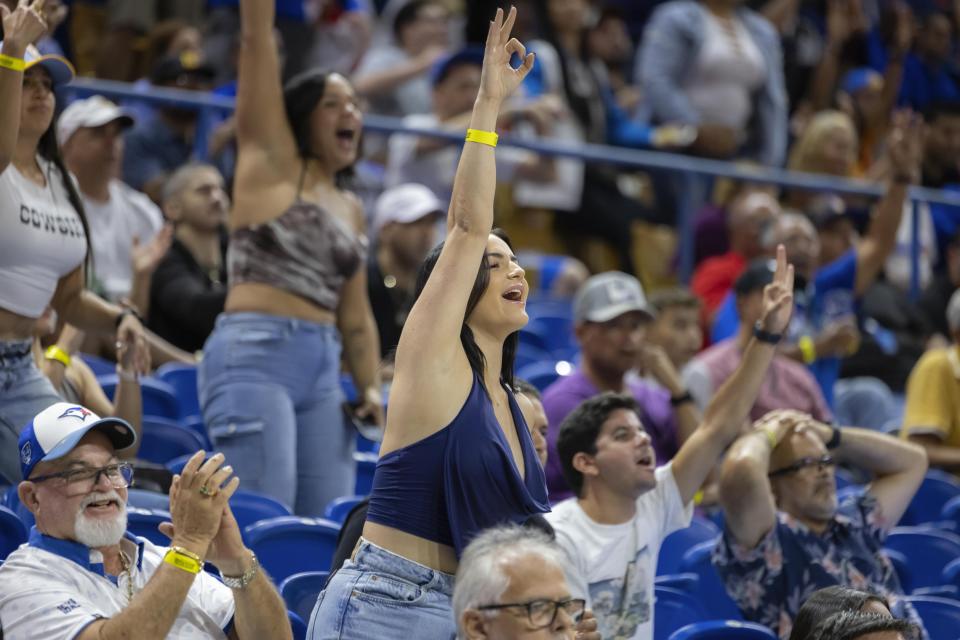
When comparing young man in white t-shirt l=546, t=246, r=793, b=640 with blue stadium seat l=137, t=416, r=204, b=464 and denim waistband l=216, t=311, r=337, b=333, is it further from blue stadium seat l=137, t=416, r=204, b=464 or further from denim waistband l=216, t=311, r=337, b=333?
blue stadium seat l=137, t=416, r=204, b=464

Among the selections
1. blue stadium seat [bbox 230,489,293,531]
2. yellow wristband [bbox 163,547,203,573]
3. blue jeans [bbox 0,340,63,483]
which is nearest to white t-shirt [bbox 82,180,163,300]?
blue stadium seat [bbox 230,489,293,531]

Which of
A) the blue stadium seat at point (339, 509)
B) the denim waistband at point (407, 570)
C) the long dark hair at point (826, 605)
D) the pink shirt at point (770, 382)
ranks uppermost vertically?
the denim waistband at point (407, 570)

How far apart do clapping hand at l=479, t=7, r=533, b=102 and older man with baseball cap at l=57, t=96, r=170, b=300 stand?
2.59 m

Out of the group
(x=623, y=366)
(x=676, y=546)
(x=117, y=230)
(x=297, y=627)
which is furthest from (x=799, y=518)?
(x=117, y=230)

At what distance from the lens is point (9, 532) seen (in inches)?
139

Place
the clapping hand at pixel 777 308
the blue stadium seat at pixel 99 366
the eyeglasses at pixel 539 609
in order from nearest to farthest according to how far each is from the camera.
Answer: the eyeglasses at pixel 539 609
the clapping hand at pixel 777 308
the blue stadium seat at pixel 99 366

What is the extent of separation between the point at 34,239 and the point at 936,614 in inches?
102

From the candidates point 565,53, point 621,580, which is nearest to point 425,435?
point 621,580

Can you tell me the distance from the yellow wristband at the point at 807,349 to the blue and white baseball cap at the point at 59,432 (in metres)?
3.67

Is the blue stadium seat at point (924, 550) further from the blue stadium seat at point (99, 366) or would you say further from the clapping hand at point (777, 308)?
the blue stadium seat at point (99, 366)

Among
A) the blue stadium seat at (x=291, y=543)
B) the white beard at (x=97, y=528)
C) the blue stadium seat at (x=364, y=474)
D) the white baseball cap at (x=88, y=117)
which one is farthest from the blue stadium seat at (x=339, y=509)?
the white baseball cap at (x=88, y=117)

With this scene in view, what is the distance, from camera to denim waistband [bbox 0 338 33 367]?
379 centimetres

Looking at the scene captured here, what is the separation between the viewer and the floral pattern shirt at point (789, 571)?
4246 millimetres

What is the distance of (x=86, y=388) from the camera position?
437 centimetres
